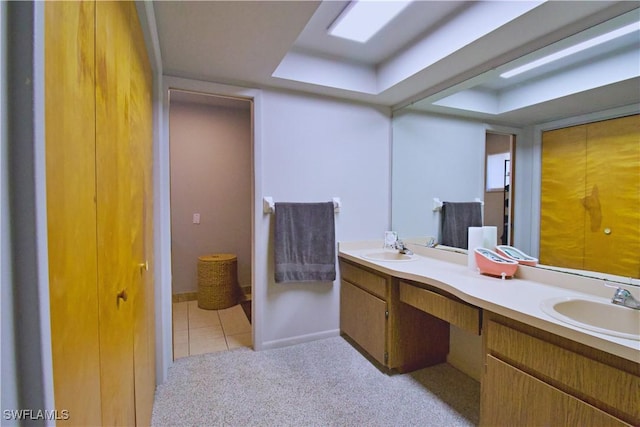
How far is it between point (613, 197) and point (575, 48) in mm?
856

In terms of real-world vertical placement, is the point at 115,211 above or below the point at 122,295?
above

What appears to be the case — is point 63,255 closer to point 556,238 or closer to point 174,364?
point 174,364

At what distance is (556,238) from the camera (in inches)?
72.6

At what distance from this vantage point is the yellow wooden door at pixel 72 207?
1.56 ft

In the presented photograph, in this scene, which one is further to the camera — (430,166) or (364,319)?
(430,166)

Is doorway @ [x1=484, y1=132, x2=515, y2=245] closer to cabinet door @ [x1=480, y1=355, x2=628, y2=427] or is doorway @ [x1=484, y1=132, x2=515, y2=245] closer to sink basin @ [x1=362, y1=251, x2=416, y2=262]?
sink basin @ [x1=362, y1=251, x2=416, y2=262]

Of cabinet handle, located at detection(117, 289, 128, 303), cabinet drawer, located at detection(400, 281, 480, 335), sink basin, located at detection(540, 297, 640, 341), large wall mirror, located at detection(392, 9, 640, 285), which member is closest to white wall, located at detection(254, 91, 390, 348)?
large wall mirror, located at detection(392, 9, 640, 285)

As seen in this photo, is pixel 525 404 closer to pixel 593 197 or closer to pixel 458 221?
pixel 593 197

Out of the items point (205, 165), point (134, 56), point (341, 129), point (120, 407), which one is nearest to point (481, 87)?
point (341, 129)

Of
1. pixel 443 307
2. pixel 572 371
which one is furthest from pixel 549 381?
pixel 443 307

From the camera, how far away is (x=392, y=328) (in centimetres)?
211

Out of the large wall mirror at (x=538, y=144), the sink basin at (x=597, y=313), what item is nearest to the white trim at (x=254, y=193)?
the large wall mirror at (x=538, y=144)

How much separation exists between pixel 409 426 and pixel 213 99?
143 inches

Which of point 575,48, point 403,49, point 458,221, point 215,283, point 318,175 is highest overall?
point 403,49
